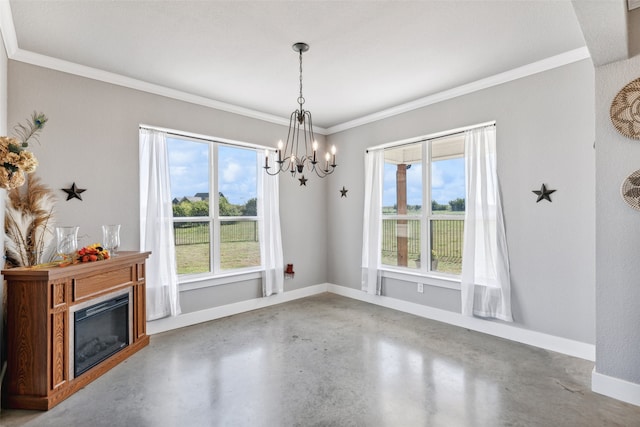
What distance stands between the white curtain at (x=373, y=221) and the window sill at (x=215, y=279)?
64.3 inches

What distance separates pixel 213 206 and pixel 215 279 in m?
0.98

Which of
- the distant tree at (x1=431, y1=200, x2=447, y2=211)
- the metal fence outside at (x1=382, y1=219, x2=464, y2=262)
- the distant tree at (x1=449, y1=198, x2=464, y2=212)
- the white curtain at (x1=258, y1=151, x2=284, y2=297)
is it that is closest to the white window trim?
the white curtain at (x1=258, y1=151, x2=284, y2=297)

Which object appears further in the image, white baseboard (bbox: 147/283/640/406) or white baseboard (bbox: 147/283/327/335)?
white baseboard (bbox: 147/283/327/335)

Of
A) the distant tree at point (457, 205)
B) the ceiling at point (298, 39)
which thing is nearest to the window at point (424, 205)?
the distant tree at point (457, 205)

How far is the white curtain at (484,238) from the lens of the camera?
3.52 meters

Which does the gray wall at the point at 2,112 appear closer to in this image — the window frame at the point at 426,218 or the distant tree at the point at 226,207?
the distant tree at the point at 226,207

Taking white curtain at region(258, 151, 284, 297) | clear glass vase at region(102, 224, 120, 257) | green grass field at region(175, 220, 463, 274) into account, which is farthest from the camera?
white curtain at region(258, 151, 284, 297)

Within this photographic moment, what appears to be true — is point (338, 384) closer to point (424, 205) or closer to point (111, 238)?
point (111, 238)

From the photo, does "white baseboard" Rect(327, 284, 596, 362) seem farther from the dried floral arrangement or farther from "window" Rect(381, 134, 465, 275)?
the dried floral arrangement

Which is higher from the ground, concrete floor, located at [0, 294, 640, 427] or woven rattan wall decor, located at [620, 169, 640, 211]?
woven rattan wall decor, located at [620, 169, 640, 211]

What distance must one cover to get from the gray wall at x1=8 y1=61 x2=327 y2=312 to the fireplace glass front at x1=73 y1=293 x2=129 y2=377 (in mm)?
802

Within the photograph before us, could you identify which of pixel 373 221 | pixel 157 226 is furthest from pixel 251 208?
pixel 373 221

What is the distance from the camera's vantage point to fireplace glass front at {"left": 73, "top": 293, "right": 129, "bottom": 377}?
2.63 metres

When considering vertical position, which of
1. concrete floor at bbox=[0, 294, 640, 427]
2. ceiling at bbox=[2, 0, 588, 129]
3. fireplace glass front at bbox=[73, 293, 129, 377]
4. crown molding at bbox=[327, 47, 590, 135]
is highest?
ceiling at bbox=[2, 0, 588, 129]
